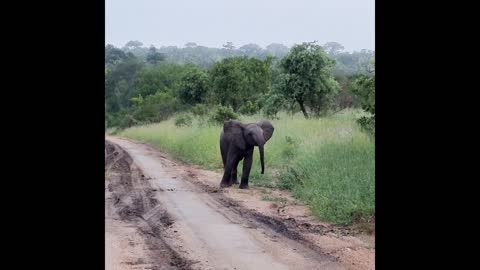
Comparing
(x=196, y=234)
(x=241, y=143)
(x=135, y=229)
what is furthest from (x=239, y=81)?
(x=196, y=234)

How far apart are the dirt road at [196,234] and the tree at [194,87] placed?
18.0 meters

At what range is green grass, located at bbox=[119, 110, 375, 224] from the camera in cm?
750

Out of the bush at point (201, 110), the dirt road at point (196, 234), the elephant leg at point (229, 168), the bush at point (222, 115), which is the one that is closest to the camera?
the dirt road at point (196, 234)

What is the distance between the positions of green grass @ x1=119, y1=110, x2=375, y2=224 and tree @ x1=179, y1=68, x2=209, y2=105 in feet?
36.6

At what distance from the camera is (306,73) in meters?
18.4

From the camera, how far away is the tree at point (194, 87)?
2855 cm

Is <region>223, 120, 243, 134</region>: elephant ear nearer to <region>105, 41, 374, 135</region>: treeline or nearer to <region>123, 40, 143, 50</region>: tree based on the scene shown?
<region>105, 41, 374, 135</region>: treeline

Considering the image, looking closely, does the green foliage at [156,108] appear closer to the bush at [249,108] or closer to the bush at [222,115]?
the bush at [249,108]

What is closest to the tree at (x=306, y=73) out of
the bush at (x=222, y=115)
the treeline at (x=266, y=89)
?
the treeline at (x=266, y=89)

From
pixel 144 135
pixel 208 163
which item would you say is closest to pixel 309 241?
pixel 208 163

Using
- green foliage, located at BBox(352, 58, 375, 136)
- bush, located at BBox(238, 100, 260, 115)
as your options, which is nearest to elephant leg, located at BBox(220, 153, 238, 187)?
green foliage, located at BBox(352, 58, 375, 136)
